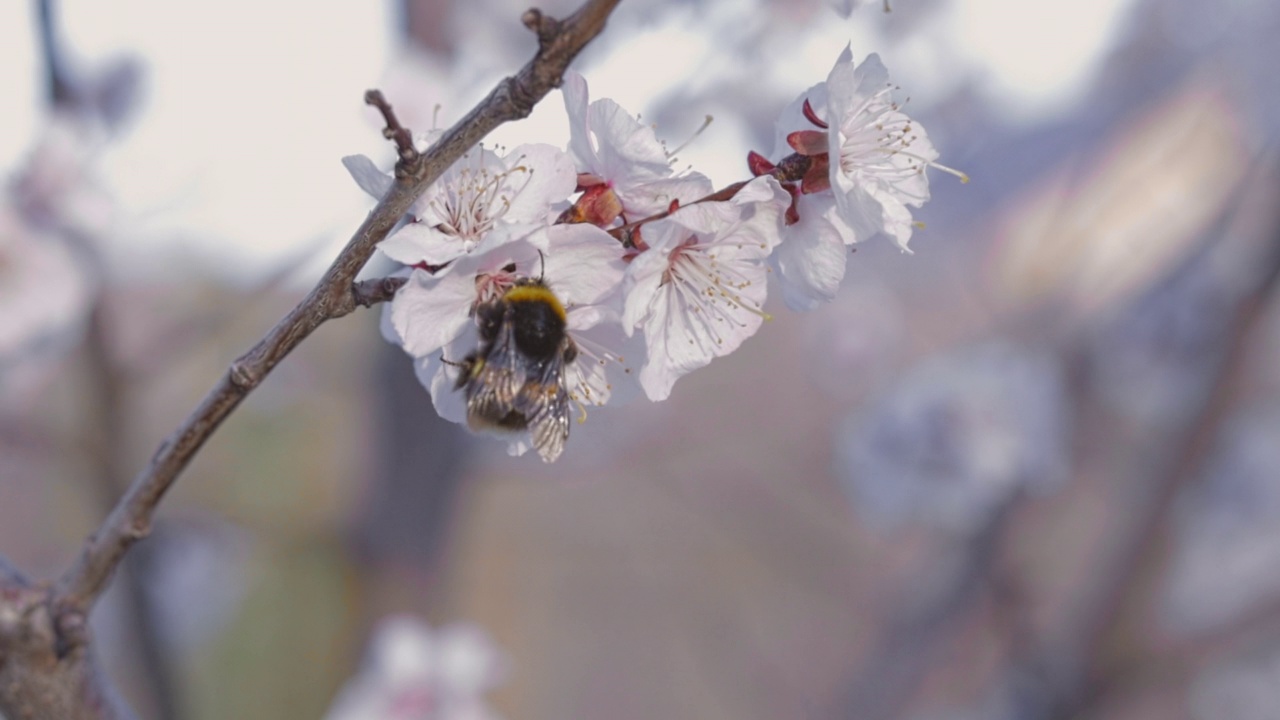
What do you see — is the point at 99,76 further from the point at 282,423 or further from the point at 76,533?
the point at 282,423

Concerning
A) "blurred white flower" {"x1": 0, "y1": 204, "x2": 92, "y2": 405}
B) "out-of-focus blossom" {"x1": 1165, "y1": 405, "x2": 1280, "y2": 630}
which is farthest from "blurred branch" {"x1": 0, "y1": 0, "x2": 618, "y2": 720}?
"out-of-focus blossom" {"x1": 1165, "y1": 405, "x2": 1280, "y2": 630}

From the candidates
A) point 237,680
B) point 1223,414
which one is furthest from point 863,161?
point 237,680

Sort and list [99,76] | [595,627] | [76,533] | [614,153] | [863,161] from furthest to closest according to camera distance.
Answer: [595,627], [76,533], [99,76], [863,161], [614,153]

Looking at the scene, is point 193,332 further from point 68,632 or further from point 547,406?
point 547,406

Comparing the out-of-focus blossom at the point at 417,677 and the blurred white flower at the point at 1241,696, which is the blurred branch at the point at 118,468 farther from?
the blurred white flower at the point at 1241,696

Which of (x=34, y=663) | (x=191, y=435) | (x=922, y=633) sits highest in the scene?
(x=922, y=633)

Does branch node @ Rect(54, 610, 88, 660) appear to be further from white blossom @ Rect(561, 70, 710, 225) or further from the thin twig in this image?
white blossom @ Rect(561, 70, 710, 225)

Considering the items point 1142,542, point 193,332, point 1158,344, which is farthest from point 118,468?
point 1158,344
